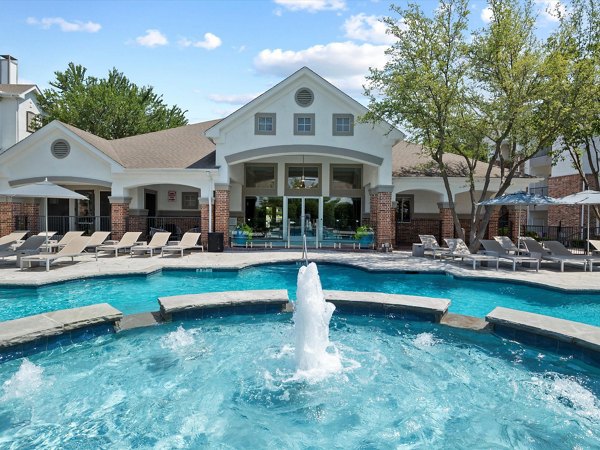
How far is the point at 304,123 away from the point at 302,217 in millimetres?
4967

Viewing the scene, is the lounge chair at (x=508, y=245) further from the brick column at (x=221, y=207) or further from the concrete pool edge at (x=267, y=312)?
the brick column at (x=221, y=207)

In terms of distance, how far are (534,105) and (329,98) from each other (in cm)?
829

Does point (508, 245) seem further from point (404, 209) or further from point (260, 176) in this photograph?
point (260, 176)

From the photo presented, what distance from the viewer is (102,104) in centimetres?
3170

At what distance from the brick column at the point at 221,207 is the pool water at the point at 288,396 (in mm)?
12028

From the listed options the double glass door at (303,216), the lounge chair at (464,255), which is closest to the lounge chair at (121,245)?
the double glass door at (303,216)

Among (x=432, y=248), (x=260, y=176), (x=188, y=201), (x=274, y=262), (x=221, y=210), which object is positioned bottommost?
(x=274, y=262)

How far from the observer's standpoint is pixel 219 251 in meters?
18.2

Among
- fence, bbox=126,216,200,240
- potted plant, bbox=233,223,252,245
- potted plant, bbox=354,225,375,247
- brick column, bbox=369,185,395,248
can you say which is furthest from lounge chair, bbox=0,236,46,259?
brick column, bbox=369,185,395,248

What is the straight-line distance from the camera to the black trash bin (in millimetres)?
18219

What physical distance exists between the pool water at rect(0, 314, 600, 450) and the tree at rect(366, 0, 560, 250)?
447 inches

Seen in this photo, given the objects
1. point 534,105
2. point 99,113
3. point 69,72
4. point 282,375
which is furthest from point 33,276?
point 69,72

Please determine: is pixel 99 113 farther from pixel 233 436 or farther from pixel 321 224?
pixel 233 436

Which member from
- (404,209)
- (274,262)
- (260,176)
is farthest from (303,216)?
(274,262)
